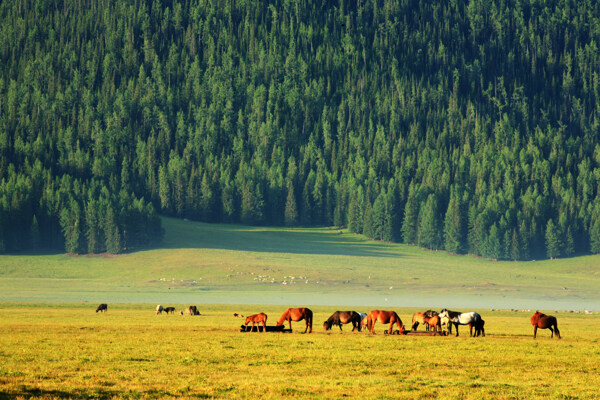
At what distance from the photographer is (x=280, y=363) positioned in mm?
36312

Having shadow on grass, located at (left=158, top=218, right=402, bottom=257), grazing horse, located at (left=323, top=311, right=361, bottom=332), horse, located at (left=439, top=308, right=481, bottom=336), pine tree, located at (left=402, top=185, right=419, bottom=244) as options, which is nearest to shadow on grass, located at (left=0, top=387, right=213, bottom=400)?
grazing horse, located at (left=323, top=311, right=361, bottom=332)

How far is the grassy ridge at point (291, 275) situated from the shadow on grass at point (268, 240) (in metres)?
0.38

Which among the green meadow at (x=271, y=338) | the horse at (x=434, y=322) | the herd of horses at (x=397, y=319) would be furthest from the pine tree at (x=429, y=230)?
the horse at (x=434, y=322)

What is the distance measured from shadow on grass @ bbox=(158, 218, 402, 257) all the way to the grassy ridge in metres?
0.38

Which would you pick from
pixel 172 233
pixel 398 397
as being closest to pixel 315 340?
pixel 398 397

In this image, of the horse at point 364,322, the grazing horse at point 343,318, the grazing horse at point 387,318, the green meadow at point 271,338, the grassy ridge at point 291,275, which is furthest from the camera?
the grassy ridge at point 291,275

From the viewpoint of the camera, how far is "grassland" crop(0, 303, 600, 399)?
2880cm

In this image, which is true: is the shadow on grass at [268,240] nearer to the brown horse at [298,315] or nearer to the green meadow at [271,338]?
the green meadow at [271,338]

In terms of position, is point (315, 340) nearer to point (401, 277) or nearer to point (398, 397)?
point (398, 397)

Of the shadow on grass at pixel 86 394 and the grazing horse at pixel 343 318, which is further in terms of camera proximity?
the grazing horse at pixel 343 318

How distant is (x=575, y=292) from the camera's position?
416 ft

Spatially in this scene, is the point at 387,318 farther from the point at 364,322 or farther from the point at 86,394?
the point at 86,394

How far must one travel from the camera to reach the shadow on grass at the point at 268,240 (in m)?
163

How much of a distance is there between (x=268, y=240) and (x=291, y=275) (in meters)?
46.3
